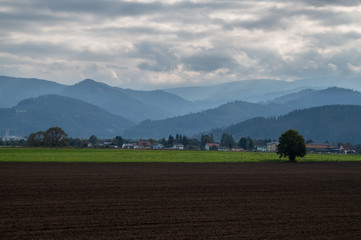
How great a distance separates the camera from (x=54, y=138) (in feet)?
506

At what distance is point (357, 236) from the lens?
845 inches

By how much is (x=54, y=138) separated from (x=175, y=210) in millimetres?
134569

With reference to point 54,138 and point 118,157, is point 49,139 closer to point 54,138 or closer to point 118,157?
point 54,138

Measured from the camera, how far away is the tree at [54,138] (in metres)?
153

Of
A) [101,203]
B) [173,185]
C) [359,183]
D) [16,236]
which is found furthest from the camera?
[359,183]

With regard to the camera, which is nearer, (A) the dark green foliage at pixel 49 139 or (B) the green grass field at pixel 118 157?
(B) the green grass field at pixel 118 157

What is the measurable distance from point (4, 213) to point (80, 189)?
10.9 metres

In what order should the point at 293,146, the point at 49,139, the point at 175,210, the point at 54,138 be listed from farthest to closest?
the point at 54,138 → the point at 49,139 → the point at 293,146 → the point at 175,210

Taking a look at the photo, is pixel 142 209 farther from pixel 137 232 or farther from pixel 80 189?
pixel 80 189

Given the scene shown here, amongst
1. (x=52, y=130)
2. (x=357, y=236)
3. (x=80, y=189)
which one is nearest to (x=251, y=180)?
(x=80, y=189)

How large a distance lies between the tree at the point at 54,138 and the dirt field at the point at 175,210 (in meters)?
115

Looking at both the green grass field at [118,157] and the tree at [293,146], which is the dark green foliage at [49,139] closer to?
the green grass field at [118,157]

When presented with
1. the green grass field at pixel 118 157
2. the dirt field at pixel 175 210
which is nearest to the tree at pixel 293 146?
the green grass field at pixel 118 157

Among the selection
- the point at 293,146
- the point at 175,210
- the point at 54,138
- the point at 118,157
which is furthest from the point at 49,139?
the point at 175,210
